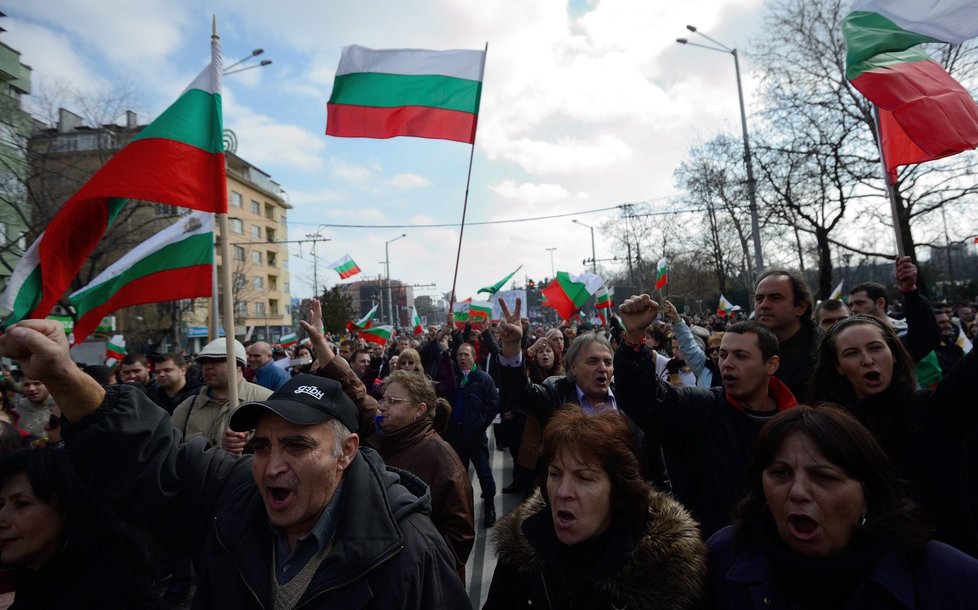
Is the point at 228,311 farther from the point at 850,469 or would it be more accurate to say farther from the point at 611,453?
the point at 850,469

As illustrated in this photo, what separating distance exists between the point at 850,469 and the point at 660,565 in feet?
2.21

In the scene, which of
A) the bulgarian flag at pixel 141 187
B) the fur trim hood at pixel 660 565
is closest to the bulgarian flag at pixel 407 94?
the bulgarian flag at pixel 141 187

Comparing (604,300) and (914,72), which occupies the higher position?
(914,72)

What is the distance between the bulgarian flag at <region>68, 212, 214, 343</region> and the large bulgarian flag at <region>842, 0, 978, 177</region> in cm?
527

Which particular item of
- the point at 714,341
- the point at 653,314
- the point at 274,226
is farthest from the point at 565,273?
the point at 274,226

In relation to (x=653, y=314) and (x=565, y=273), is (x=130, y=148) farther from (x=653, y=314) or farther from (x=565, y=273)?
(x=565, y=273)

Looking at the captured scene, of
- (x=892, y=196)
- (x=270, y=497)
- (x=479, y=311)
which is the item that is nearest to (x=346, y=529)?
(x=270, y=497)

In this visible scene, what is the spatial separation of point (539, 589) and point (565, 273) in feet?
29.5

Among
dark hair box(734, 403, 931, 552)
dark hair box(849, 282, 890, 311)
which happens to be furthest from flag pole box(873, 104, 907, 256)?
dark hair box(734, 403, 931, 552)

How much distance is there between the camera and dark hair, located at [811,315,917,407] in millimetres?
2656

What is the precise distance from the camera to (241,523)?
77.0 inches

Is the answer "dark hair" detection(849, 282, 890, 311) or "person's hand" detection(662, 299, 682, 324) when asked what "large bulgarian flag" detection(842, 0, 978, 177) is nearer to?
"dark hair" detection(849, 282, 890, 311)

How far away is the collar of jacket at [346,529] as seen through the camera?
1.80 metres

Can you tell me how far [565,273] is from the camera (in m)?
10.7
